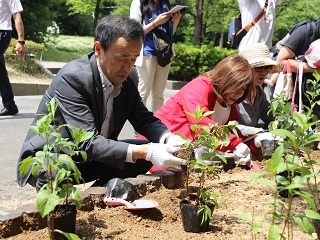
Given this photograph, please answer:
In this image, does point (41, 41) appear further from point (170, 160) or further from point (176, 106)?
point (170, 160)

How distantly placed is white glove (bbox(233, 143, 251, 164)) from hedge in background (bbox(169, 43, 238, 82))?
9.86 m

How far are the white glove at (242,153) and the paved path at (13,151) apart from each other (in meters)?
1.54

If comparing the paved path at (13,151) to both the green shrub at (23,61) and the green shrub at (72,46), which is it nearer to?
the green shrub at (23,61)

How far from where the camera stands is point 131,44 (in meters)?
3.12

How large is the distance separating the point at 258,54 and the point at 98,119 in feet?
6.03

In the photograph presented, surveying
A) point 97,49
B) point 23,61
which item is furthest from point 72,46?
point 97,49

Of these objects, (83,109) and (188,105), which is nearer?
(83,109)

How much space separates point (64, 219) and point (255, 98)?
2858 millimetres

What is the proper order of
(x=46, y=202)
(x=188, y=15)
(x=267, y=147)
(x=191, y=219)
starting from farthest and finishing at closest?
(x=188, y=15)
(x=267, y=147)
(x=191, y=219)
(x=46, y=202)

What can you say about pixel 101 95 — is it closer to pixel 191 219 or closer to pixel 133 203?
pixel 133 203

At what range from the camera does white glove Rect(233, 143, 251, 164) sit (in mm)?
4121

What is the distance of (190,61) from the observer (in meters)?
14.2

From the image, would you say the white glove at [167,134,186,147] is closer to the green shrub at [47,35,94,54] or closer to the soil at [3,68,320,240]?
the soil at [3,68,320,240]

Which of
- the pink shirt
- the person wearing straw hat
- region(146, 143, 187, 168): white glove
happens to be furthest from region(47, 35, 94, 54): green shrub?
region(146, 143, 187, 168): white glove
